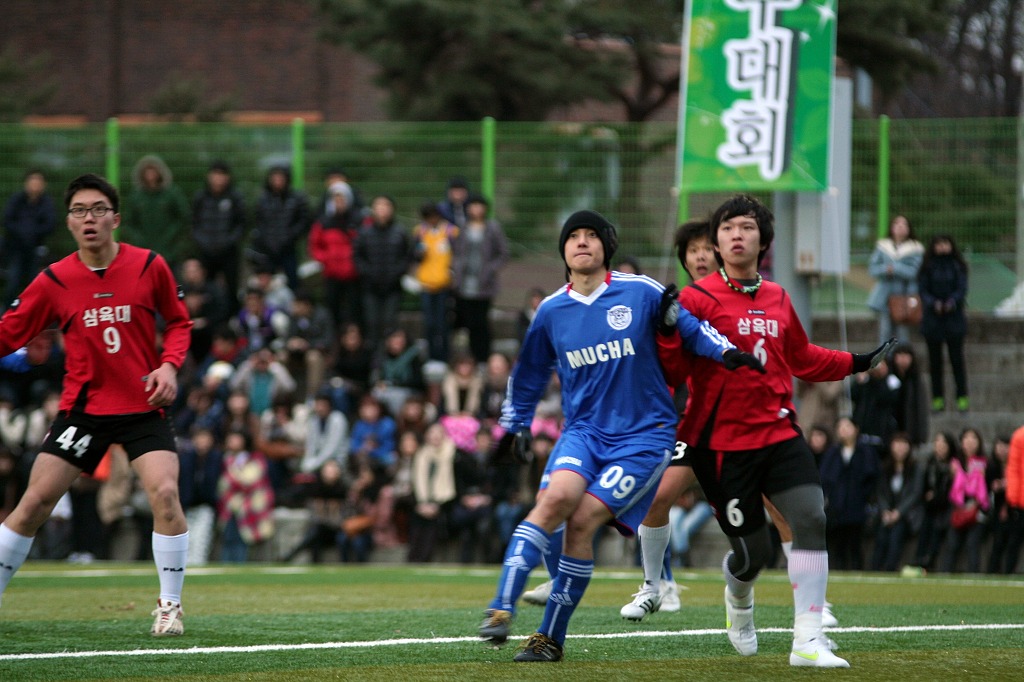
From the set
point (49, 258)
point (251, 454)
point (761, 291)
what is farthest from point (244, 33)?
point (761, 291)

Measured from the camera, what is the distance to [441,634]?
820 cm

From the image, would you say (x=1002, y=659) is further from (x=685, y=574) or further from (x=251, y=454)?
(x=251, y=454)

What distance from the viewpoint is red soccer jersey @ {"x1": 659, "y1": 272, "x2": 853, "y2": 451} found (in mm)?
7102

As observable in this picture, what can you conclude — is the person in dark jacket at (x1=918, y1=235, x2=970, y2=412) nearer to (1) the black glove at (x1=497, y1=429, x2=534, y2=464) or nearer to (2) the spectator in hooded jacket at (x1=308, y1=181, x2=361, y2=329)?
(2) the spectator in hooded jacket at (x1=308, y1=181, x2=361, y2=329)

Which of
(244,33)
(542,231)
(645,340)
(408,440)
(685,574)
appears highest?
(244,33)

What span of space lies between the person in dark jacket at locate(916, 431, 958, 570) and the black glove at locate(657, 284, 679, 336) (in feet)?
32.3

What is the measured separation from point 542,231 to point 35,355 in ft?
23.4

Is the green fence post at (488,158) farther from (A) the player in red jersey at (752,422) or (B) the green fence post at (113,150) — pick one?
(A) the player in red jersey at (752,422)

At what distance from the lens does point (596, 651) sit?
7.36 meters

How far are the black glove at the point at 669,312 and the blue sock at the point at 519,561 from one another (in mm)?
1154

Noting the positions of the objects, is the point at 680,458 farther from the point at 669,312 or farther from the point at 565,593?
the point at 565,593

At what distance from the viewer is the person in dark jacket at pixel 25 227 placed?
64.4 feet

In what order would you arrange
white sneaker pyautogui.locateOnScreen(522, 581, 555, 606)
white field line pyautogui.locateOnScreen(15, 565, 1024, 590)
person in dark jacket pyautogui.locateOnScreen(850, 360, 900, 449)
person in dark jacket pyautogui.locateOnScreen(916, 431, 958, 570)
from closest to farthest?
1. white sneaker pyautogui.locateOnScreen(522, 581, 555, 606)
2. white field line pyautogui.locateOnScreen(15, 565, 1024, 590)
3. person in dark jacket pyautogui.locateOnScreen(916, 431, 958, 570)
4. person in dark jacket pyautogui.locateOnScreen(850, 360, 900, 449)

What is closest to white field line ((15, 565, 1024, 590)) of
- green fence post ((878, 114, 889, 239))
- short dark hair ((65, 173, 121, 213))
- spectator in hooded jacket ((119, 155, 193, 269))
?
spectator in hooded jacket ((119, 155, 193, 269))
